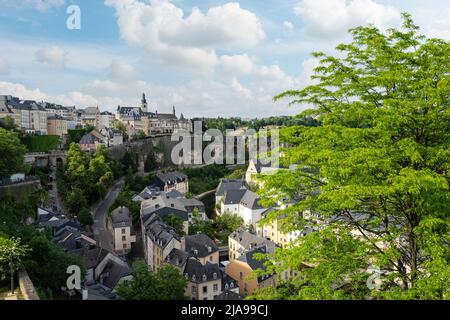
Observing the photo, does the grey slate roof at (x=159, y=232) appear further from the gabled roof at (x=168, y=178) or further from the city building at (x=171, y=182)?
the gabled roof at (x=168, y=178)

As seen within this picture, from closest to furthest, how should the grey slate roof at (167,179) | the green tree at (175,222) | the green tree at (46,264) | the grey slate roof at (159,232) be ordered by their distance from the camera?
the green tree at (46,264) < the grey slate roof at (159,232) < the green tree at (175,222) < the grey slate roof at (167,179)

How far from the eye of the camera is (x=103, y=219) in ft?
134

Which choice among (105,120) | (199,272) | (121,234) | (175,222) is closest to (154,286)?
(199,272)

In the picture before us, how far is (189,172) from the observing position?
2667 inches

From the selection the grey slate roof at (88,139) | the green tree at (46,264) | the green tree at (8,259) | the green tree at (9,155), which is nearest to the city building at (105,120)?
the grey slate roof at (88,139)

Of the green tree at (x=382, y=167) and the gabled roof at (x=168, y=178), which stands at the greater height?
the green tree at (x=382, y=167)

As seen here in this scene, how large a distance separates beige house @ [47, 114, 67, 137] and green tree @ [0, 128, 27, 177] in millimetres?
29926

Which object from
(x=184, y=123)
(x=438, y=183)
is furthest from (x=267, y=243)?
(x=184, y=123)

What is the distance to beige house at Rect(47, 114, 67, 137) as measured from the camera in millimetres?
61750

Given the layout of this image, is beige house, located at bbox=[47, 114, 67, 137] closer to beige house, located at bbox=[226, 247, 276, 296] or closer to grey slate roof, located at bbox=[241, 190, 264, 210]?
grey slate roof, located at bbox=[241, 190, 264, 210]

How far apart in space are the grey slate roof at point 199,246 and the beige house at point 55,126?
3918 cm

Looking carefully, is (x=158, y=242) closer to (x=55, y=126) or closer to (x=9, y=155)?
(x=9, y=155)

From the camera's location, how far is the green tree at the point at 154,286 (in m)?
18.8

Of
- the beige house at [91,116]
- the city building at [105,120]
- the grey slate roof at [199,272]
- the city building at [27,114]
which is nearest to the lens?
the grey slate roof at [199,272]
